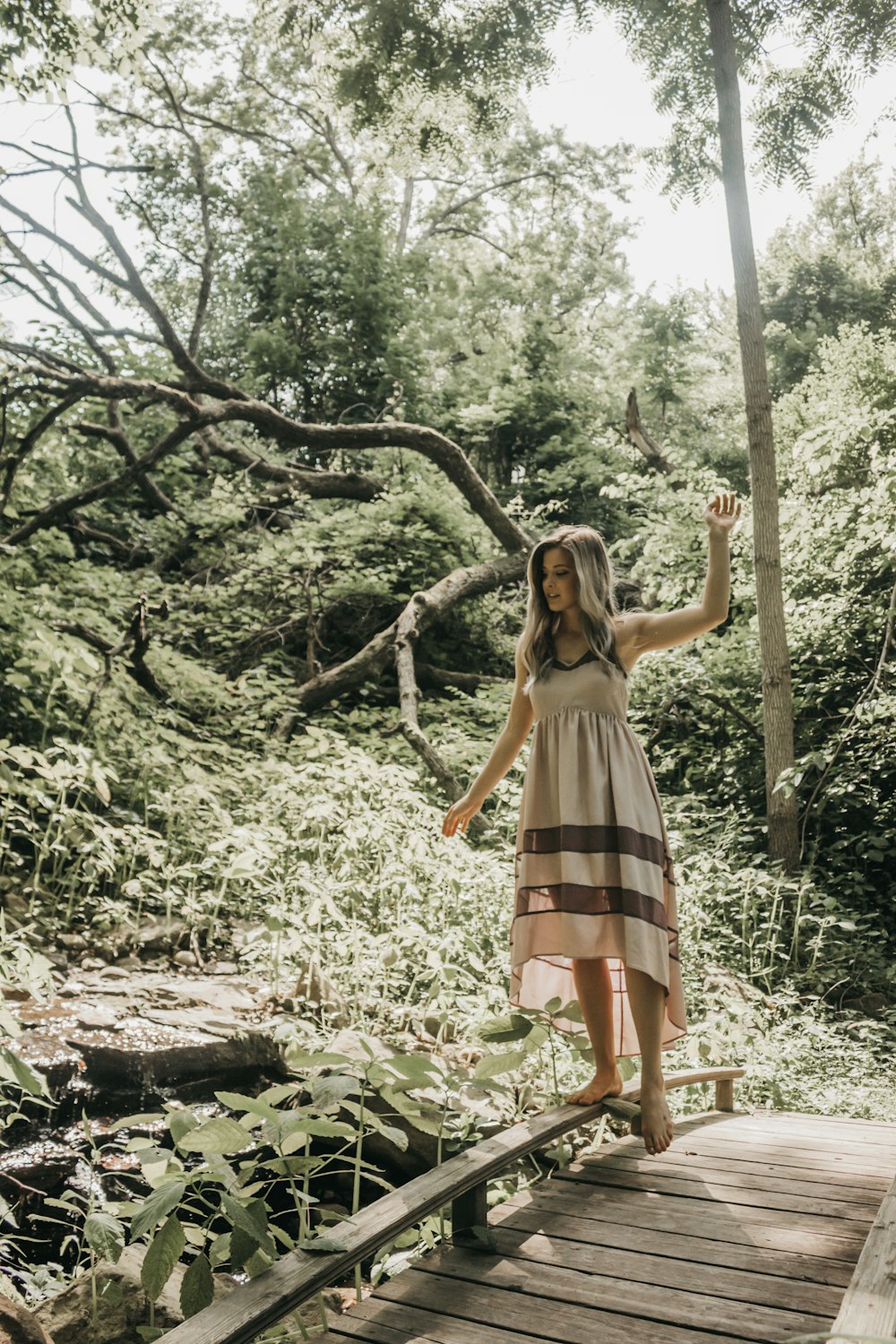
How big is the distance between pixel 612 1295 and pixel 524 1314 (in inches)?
8.2

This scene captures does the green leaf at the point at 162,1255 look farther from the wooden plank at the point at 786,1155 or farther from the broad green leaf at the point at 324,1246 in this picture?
the wooden plank at the point at 786,1155

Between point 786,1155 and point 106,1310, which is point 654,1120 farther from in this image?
point 106,1310

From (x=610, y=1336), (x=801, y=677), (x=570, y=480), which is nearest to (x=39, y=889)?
(x=610, y=1336)

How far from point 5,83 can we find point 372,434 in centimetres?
438

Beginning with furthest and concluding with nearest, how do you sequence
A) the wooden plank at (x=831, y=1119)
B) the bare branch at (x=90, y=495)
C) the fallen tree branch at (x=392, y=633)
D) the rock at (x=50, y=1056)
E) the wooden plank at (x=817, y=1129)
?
1. the fallen tree branch at (x=392, y=633)
2. the bare branch at (x=90, y=495)
3. the rock at (x=50, y=1056)
4. the wooden plank at (x=831, y=1119)
5. the wooden plank at (x=817, y=1129)

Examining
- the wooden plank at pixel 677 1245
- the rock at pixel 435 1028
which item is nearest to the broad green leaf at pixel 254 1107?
the wooden plank at pixel 677 1245

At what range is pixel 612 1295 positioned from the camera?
81.3 inches

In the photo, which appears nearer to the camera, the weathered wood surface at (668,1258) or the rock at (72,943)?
the weathered wood surface at (668,1258)

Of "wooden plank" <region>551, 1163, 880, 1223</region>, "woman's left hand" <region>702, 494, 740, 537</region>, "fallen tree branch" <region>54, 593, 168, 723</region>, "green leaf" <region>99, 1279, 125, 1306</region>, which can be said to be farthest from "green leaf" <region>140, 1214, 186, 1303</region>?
"fallen tree branch" <region>54, 593, 168, 723</region>

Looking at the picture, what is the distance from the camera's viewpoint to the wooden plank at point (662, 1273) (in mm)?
2002

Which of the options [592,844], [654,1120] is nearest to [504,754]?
[592,844]

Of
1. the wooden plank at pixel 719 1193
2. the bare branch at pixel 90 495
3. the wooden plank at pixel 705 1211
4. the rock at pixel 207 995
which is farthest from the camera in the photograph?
the bare branch at pixel 90 495

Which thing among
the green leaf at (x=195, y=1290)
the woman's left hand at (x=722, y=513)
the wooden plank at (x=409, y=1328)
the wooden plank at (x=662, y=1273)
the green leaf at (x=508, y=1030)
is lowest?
the wooden plank at (x=662, y=1273)

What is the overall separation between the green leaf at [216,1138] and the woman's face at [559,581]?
170cm
